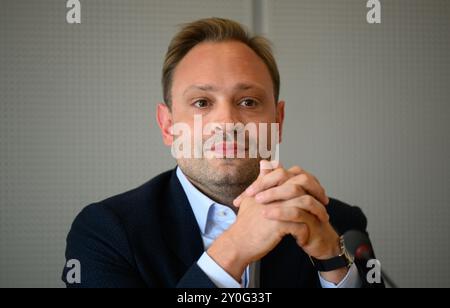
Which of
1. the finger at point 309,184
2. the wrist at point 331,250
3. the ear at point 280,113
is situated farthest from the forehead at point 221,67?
the wrist at point 331,250

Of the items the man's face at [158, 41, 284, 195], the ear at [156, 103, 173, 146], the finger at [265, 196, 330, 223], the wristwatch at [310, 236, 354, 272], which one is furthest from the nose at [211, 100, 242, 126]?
the wristwatch at [310, 236, 354, 272]

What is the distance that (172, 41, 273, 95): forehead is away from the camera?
122cm

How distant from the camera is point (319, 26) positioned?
152cm

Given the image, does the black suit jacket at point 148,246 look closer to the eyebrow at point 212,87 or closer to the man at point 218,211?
the man at point 218,211

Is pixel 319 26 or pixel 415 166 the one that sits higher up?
pixel 319 26

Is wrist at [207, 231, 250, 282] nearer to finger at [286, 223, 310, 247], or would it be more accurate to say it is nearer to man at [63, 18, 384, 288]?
man at [63, 18, 384, 288]

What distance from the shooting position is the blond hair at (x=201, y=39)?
134cm

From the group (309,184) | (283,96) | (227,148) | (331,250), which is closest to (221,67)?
(227,148)

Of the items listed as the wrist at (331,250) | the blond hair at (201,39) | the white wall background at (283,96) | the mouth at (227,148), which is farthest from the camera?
the white wall background at (283,96)

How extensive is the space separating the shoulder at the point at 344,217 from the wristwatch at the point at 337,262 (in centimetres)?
30

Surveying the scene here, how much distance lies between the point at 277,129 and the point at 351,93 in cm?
36

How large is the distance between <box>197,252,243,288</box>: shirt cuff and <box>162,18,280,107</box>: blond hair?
1.97 ft
